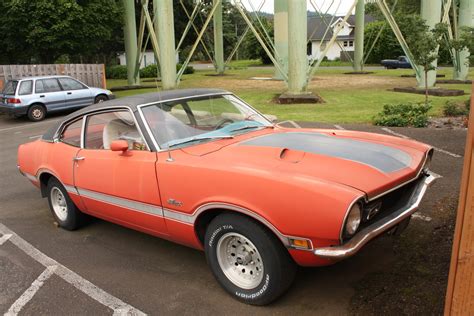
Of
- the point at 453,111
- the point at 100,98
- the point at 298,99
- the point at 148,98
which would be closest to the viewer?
the point at 148,98

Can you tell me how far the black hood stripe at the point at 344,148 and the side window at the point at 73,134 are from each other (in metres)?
2.02

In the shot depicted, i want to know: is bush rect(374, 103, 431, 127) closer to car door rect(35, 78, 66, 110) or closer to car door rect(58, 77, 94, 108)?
car door rect(58, 77, 94, 108)

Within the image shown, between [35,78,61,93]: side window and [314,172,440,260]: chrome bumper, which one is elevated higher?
[35,78,61,93]: side window

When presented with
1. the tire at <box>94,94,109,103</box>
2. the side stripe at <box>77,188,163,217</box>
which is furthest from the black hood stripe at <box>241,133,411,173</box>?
the tire at <box>94,94,109,103</box>

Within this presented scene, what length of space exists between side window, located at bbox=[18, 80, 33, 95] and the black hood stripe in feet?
45.1

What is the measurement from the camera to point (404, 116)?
10945 millimetres

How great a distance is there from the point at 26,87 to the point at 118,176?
1333 centimetres

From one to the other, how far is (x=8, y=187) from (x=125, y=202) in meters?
4.19

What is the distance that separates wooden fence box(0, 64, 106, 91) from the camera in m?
18.1

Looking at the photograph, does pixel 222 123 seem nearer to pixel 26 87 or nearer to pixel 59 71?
pixel 26 87

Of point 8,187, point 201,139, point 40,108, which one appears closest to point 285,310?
point 201,139

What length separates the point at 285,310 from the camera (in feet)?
10.8

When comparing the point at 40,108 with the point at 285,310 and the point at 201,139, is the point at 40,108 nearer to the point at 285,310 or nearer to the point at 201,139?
the point at 201,139

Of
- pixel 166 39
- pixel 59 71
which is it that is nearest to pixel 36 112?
pixel 59 71
